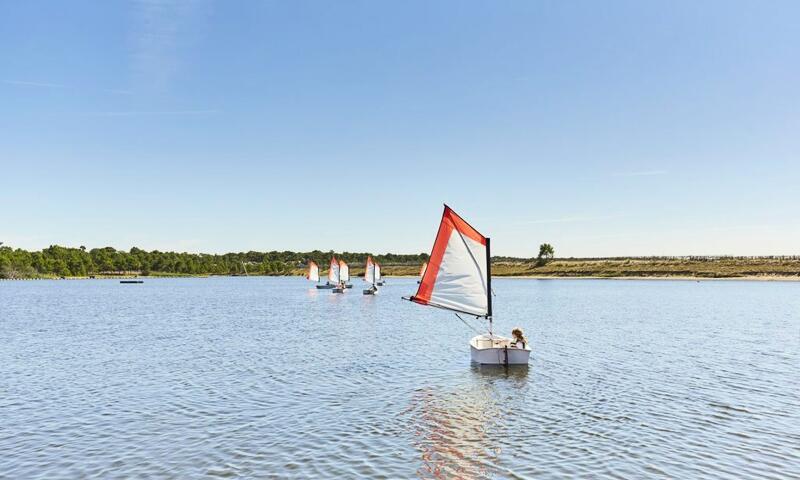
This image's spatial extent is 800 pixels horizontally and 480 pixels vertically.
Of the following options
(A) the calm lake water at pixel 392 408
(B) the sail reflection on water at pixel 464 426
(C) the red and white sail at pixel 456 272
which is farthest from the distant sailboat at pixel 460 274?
(B) the sail reflection on water at pixel 464 426

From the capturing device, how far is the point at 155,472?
19.2 metres

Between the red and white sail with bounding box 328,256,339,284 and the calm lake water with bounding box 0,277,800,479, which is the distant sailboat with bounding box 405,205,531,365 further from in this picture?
the red and white sail with bounding box 328,256,339,284

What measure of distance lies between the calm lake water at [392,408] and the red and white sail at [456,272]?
4.53m

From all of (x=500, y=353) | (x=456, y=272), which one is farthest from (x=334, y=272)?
(x=500, y=353)

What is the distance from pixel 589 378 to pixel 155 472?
26211 mm

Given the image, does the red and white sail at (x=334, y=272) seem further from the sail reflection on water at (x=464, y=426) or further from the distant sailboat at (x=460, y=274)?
the sail reflection on water at (x=464, y=426)

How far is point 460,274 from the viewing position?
132 ft

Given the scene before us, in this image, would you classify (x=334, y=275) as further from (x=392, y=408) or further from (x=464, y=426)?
(x=464, y=426)

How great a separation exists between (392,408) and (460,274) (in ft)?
45.3

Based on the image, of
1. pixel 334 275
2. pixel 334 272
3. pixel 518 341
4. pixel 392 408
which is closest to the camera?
pixel 392 408

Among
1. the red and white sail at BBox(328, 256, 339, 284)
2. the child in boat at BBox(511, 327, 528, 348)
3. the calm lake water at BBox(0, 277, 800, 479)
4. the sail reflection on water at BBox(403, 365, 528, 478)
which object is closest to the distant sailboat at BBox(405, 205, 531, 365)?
the child in boat at BBox(511, 327, 528, 348)

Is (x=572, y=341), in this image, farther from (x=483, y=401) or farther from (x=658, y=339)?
(x=483, y=401)

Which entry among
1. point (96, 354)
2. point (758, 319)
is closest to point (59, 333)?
point (96, 354)

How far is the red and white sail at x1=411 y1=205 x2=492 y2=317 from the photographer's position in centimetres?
3994
